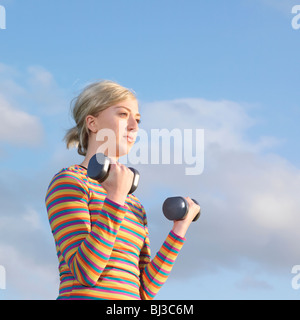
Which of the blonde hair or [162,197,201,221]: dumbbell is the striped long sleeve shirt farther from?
the blonde hair

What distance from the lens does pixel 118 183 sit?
363cm

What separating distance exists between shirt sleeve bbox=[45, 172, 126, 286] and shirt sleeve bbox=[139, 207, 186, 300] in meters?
0.82

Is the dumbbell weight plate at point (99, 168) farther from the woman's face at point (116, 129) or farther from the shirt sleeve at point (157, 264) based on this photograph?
the shirt sleeve at point (157, 264)

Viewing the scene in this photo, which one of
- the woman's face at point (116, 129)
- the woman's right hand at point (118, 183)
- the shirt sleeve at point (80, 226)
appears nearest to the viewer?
the shirt sleeve at point (80, 226)

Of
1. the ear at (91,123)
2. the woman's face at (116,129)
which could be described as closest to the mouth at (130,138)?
the woman's face at (116,129)

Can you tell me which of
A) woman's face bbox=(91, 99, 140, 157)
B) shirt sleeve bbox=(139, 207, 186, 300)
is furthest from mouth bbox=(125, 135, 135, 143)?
shirt sleeve bbox=(139, 207, 186, 300)

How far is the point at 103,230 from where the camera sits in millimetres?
3488

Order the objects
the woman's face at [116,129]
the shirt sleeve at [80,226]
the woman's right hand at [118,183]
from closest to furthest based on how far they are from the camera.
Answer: the shirt sleeve at [80,226] → the woman's right hand at [118,183] → the woman's face at [116,129]

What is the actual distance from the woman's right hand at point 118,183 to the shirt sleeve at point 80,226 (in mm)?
57

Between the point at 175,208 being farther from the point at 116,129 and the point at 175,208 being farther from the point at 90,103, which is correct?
the point at 90,103

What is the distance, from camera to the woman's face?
4.25 m

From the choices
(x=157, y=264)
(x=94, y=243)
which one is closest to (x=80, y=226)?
(x=94, y=243)

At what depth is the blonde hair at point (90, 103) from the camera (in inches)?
171

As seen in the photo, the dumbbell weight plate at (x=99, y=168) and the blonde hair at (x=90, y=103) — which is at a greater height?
the blonde hair at (x=90, y=103)
